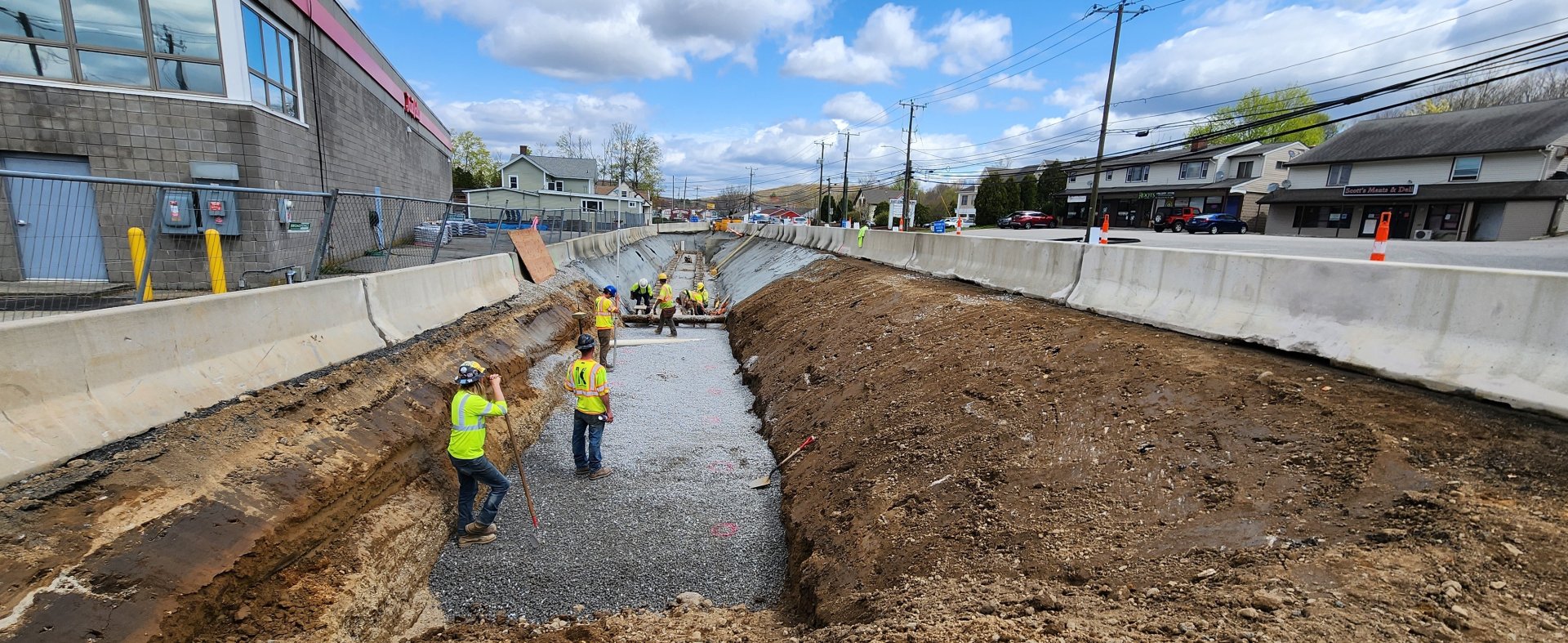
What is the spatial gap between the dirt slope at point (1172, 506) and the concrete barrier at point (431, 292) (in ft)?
16.7

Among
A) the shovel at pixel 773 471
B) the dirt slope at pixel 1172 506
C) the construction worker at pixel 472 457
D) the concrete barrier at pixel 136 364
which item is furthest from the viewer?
the shovel at pixel 773 471

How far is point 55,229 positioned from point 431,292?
147 inches

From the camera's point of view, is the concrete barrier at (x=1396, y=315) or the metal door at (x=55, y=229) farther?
the metal door at (x=55, y=229)

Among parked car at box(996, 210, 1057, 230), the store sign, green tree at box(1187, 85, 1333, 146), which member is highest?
green tree at box(1187, 85, 1333, 146)

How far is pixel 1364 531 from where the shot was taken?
120 inches

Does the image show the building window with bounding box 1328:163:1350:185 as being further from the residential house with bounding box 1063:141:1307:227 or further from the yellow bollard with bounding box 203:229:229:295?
the yellow bollard with bounding box 203:229:229:295

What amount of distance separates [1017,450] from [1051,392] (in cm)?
Answer: 88

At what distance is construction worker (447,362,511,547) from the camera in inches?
219

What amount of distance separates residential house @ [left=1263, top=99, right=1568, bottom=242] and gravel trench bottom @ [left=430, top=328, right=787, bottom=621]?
114 feet

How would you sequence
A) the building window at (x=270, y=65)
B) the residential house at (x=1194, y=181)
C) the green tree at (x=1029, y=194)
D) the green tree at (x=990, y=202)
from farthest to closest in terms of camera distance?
the green tree at (x=1029, y=194)
the green tree at (x=990, y=202)
the residential house at (x=1194, y=181)
the building window at (x=270, y=65)

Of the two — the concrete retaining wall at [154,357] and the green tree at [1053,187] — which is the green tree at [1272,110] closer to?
the green tree at [1053,187]

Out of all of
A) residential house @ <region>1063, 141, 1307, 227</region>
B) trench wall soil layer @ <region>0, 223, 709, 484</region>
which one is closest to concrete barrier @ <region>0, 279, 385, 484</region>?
trench wall soil layer @ <region>0, 223, 709, 484</region>

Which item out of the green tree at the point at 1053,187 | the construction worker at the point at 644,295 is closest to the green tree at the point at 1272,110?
the green tree at the point at 1053,187

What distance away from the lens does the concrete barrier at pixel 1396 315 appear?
149 inches
